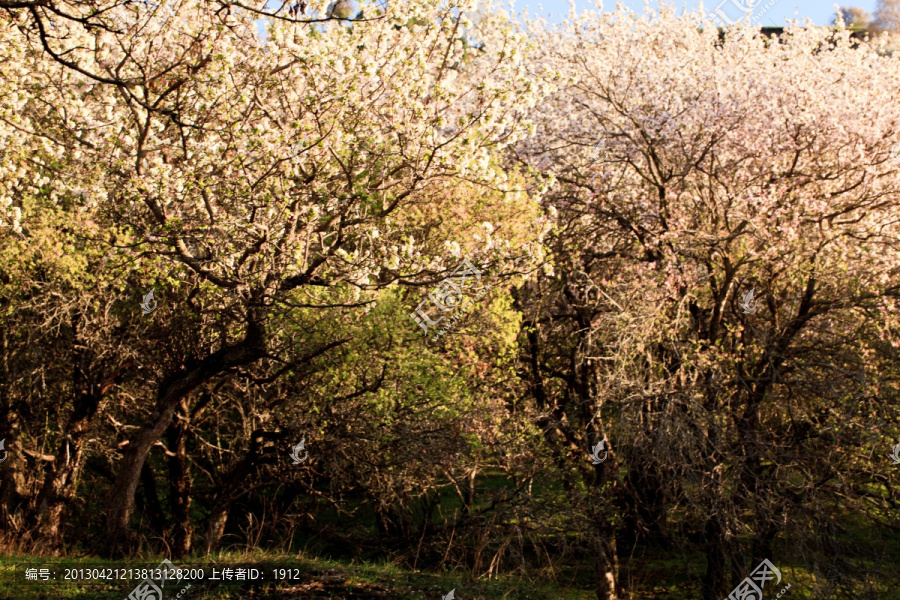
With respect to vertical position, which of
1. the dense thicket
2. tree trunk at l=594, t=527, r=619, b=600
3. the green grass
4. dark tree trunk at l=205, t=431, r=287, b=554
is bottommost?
tree trunk at l=594, t=527, r=619, b=600

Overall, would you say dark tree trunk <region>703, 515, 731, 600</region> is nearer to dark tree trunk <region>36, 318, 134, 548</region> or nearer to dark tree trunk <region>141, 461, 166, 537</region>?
dark tree trunk <region>36, 318, 134, 548</region>

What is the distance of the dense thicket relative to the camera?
9.20 m

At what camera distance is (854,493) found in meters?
12.1

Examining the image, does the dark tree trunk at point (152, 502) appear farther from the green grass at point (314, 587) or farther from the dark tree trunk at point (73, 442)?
the green grass at point (314, 587)

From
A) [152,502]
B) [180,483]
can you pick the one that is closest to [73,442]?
[180,483]

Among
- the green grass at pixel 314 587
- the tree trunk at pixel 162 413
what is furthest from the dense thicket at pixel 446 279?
the green grass at pixel 314 587

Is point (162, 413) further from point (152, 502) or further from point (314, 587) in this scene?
point (152, 502)

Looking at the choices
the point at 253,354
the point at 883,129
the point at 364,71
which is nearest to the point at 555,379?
the point at 883,129

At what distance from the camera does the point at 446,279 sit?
386 inches

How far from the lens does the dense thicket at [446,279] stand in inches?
362

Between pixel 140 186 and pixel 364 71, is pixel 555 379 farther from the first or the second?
pixel 140 186

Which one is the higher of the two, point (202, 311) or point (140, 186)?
point (140, 186)

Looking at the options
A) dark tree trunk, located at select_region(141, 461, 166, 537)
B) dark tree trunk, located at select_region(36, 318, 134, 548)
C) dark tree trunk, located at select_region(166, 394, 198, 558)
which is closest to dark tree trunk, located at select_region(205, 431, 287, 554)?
dark tree trunk, located at select_region(166, 394, 198, 558)

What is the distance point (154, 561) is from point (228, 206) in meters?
3.90
